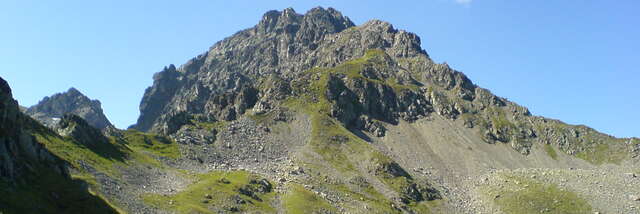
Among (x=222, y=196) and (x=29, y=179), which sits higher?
(x=29, y=179)

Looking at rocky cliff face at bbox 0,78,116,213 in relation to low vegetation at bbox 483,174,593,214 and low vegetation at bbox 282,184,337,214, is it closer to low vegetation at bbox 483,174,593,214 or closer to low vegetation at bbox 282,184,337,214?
low vegetation at bbox 282,184,337,214

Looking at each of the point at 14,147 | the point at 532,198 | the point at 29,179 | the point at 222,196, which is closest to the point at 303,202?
the point at 222,196

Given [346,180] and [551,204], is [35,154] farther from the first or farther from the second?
[551,204]

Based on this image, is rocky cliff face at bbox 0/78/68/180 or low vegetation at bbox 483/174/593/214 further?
low vegetation at bbox 483/174/593/214

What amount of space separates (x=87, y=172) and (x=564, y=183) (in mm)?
158113

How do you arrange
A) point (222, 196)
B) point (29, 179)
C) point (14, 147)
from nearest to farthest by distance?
point (29, 179), point (14, 147), point (222, 196)

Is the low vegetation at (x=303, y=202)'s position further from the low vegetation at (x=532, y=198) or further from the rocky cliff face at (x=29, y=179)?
the low vegetation at (x=532, y=198)

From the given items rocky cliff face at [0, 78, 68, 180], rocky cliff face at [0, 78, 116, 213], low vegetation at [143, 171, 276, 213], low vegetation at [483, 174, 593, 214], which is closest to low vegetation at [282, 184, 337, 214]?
low vegetation at [143, 171, 276, 213]

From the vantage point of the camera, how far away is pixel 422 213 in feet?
552

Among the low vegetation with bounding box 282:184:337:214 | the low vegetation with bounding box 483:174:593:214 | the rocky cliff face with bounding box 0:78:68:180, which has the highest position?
the rocky cliff face with bounding box 0:78:68:180

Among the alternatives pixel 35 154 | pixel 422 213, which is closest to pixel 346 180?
pixel 422 213

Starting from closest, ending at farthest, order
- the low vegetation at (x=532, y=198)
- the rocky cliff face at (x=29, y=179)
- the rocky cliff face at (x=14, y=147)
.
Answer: the rocky cliff face at (x=29, y=179)
the rocky cliff face at (x=14, y=147)
the low vegetation at (x=532, y=198)

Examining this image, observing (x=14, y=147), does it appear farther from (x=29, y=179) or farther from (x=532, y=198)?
(x=532, y=198)

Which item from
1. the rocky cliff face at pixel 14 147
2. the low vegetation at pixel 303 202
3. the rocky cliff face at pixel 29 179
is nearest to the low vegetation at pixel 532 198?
the low vegetation at pixel 303 202
